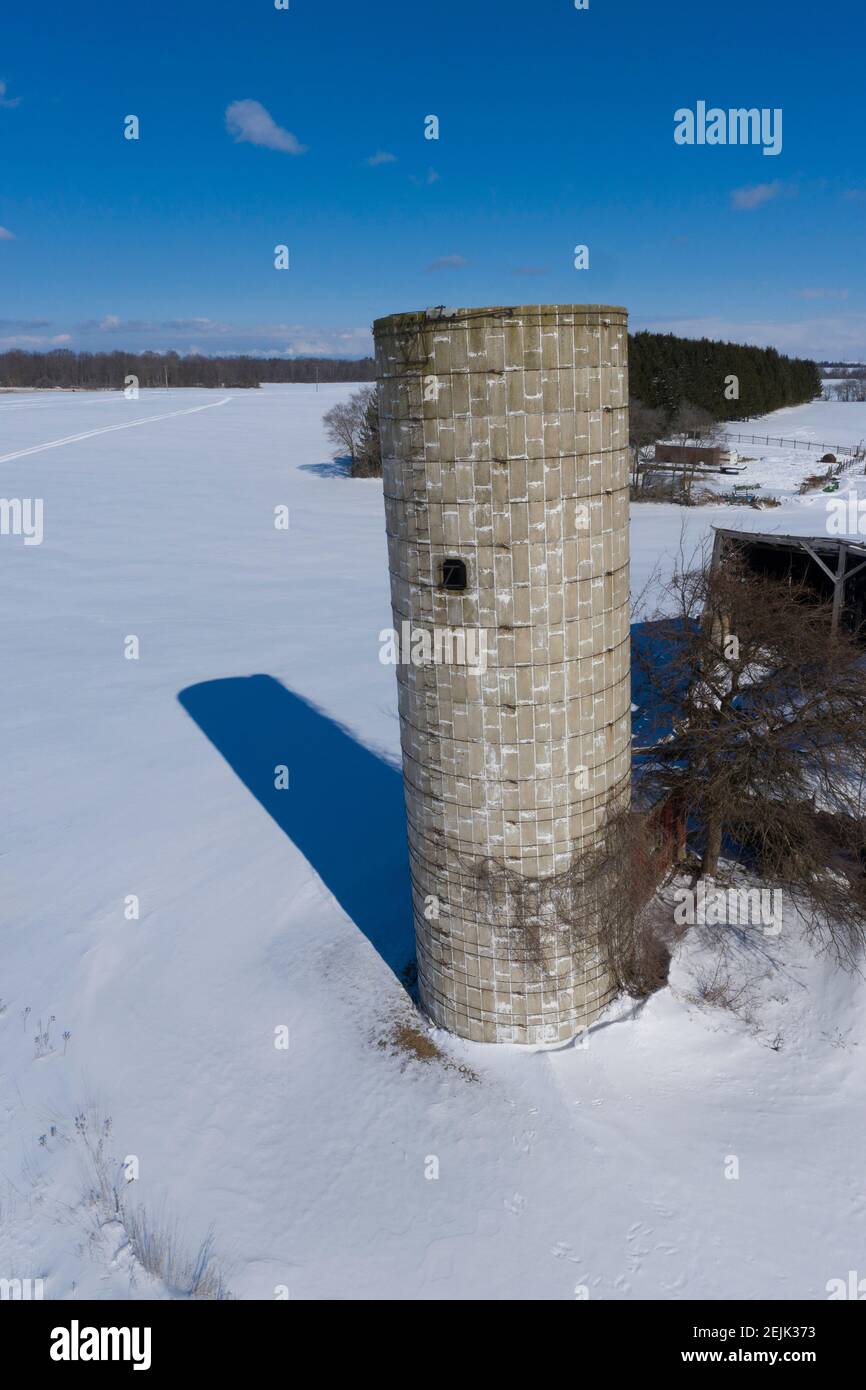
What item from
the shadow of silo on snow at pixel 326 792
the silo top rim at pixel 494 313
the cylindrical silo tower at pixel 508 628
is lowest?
the shadow of silo on snow at pixel 326 792

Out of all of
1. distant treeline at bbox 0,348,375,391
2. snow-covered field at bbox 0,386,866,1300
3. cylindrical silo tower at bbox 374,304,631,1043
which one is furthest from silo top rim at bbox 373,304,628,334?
distant treeline at bbox 0,348,375,391


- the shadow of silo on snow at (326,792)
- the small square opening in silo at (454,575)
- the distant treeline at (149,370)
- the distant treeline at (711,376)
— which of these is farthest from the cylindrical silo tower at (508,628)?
the distant treeline at (149,370)

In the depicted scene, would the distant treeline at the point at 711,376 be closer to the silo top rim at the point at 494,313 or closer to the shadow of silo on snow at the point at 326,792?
the shadow of silo on snow at the point at 326,792

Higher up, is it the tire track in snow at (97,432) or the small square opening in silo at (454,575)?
the tire track in snow at (97,432)

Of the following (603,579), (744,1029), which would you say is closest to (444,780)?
(603,579)

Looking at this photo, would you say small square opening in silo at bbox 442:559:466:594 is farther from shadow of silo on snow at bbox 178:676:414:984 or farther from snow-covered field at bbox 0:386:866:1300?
shadow of silo on snow at bbox 178:676:414:984

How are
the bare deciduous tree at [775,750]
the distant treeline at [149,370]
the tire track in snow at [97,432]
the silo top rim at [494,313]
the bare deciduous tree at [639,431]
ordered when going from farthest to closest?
the distant treeline at [149,370] < the tire track in snow at [97,432] < the bare deciduous tree at [639,431] < the bare deciduous tree at [775,750] < the silo top rim at [494,313]

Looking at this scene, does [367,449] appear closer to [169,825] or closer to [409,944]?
[169,825]
